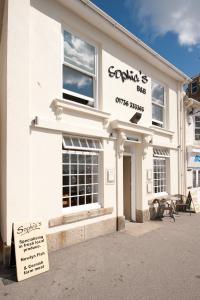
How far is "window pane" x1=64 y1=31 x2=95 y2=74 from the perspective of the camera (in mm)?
6242

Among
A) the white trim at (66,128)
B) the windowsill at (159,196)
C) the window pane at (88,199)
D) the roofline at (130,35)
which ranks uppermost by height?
the roofline at (130,35)

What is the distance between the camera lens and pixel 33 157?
16.8 feet

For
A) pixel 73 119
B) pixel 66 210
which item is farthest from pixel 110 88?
pixel 66 210

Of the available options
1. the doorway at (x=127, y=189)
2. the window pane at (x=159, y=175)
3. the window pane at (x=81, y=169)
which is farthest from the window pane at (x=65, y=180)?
the window pane at (x=159, y=175)

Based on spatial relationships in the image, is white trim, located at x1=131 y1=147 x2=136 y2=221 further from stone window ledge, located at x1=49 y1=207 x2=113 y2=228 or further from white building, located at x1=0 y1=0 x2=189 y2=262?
stone window ledge, located at x1=49 y1=207 x2=113 y2=228

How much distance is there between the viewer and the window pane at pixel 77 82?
20.4 ft

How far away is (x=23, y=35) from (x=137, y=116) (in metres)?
4.27

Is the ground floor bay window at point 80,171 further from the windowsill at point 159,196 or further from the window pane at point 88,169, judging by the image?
the windowsill at point 159,196

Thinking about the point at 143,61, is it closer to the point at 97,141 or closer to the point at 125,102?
the point at 125,102

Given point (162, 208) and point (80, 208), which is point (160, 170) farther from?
point (80, 208)

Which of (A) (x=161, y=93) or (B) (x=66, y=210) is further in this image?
(A) (x=161, y=93)

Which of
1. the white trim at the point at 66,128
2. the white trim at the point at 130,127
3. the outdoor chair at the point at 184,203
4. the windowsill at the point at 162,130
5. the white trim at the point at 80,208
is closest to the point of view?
the white trim at the point at 66,128

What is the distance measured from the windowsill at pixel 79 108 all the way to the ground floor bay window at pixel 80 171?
75 centimetres

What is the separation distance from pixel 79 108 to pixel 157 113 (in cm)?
479
